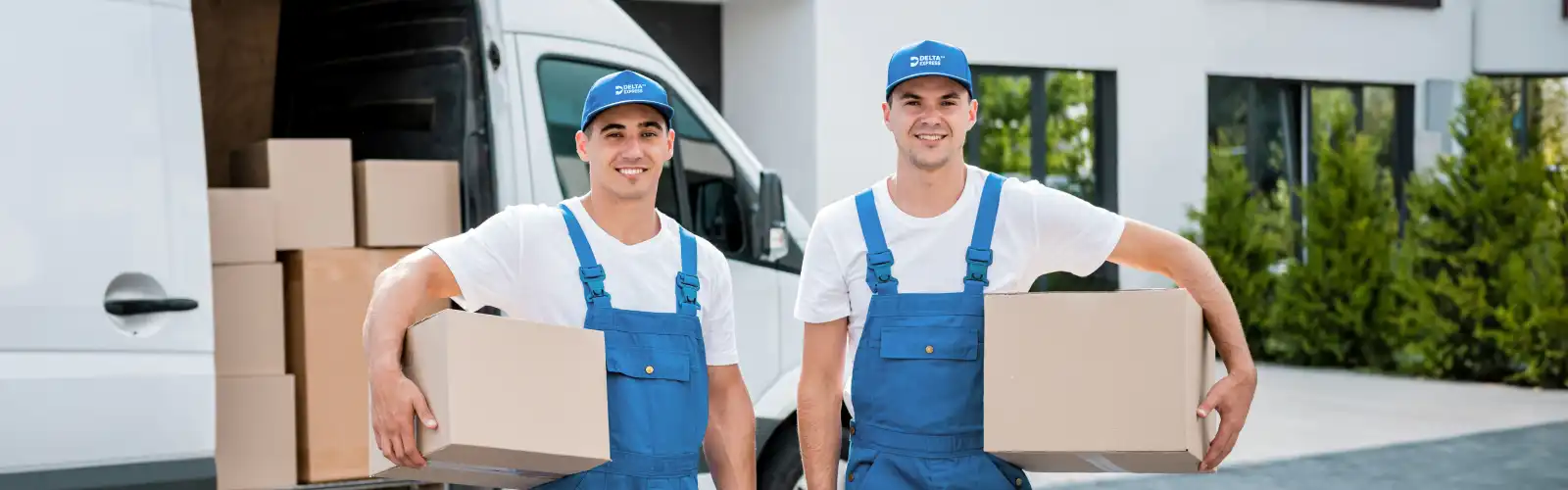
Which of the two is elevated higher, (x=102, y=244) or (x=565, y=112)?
(x=565, y=112)

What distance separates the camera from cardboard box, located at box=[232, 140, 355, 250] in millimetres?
4688

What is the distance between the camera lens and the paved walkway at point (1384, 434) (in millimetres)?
8375

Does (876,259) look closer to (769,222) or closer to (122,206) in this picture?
(122,206)

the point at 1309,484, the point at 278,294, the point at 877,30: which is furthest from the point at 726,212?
the point at 877,30

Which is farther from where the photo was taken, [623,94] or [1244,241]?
[1244,241]

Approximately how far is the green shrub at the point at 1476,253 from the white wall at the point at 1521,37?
4.39 m

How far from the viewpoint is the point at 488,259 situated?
3.20m

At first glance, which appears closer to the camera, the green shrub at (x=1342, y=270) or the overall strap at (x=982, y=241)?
the overall strap at (x=982, y=241)

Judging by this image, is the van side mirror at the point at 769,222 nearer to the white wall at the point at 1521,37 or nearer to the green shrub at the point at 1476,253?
the green shrub at the point at 1476,253

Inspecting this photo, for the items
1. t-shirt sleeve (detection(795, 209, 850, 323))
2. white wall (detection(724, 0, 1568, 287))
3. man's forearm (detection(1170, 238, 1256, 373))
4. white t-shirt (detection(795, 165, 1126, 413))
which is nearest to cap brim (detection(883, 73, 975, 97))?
white t-shirt (detection(795, 165, 1126, 413))

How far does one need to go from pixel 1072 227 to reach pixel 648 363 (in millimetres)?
895

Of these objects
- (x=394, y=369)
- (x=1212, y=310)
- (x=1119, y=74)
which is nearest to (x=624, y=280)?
(x=394, y=369)

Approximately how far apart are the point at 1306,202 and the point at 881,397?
11.8 m

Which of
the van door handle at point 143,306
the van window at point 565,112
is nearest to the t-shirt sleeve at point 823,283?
the van door handle at point 143,306
